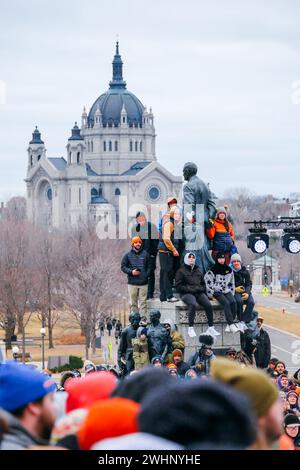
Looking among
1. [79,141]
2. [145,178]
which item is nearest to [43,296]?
[79,141]

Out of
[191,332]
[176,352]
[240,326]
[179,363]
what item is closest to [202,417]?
[179,363]

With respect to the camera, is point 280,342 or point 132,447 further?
point 280,342

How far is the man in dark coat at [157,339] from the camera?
830 inches

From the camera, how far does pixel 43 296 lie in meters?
83.2

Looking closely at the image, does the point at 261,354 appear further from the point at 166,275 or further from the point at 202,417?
the point at 202,417

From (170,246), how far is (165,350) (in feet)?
4.66

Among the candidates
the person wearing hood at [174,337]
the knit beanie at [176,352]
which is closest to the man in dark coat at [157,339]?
the person wearing hood at [174,337]

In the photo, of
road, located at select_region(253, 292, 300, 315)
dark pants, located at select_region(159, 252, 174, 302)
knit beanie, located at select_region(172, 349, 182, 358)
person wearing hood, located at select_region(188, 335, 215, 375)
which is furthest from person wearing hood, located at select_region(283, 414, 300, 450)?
road, located at select_region(253, 292, 300, 315)

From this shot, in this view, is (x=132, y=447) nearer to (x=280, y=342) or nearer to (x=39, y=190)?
(x=280, y=342)

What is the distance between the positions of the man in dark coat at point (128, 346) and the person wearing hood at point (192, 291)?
0.73m

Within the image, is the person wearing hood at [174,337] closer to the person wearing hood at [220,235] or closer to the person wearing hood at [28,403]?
the person wearing hood at [220,235]

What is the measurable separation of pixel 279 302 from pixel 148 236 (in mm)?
89167

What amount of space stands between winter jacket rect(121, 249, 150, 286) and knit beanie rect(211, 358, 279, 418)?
15.6 meters

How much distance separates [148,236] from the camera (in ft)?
73.2
